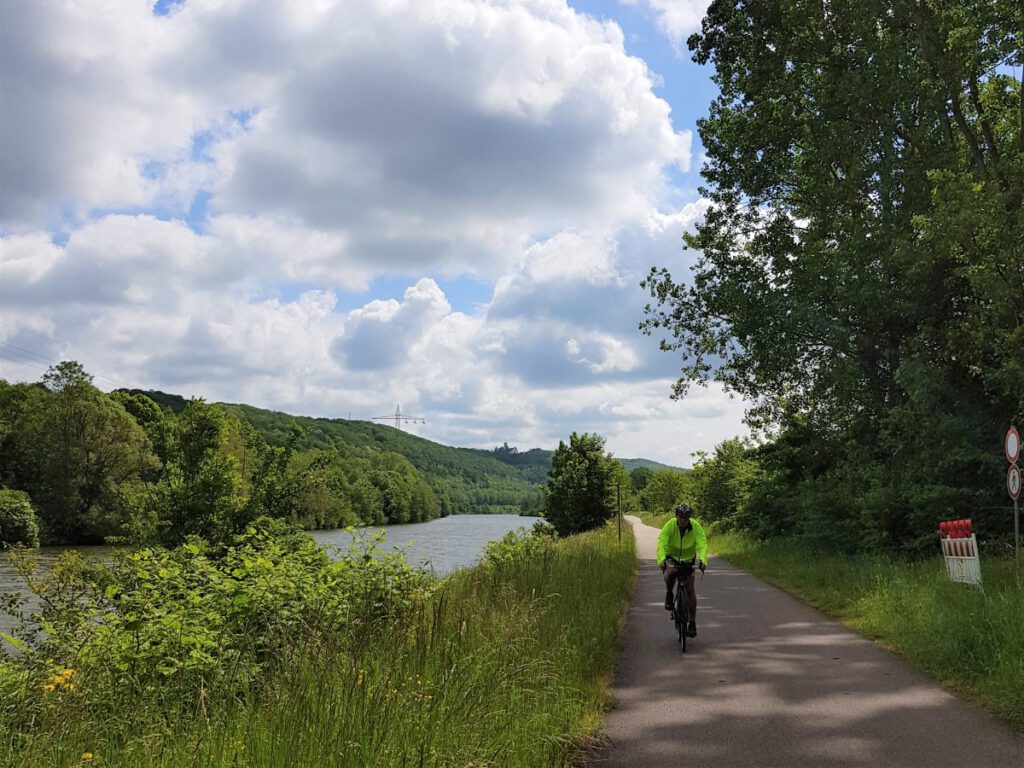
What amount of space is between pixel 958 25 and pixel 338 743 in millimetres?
17006

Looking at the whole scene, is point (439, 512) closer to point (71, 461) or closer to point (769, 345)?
point (71, 461)

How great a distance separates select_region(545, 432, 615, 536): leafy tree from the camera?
4656 centimetres

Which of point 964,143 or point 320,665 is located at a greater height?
point 964,143

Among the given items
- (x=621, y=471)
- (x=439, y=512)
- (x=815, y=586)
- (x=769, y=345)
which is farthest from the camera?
(x=439, y=512)

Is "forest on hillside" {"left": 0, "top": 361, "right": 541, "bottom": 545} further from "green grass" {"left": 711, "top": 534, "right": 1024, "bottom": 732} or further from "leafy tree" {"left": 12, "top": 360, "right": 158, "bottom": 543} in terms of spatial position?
"green grass" {"left": 711, "top": 534, "right": 1024, "bottom": 732}

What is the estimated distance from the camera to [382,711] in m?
3.94

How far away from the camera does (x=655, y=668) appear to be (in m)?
7.76

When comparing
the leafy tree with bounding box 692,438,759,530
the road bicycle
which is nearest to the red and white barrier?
the road bicycle

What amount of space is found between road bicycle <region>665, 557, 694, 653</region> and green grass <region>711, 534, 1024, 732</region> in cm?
232

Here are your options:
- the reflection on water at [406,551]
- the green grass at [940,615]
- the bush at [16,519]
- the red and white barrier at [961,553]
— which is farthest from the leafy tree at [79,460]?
the red and white barrier at [961,553]

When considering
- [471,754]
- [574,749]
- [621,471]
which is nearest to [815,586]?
[574,749]

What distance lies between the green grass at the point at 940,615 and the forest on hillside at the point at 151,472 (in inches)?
276

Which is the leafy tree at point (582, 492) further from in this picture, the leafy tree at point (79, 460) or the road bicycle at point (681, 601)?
the road bicycle at point (681, 601)

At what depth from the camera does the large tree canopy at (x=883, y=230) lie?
14.0 metres
